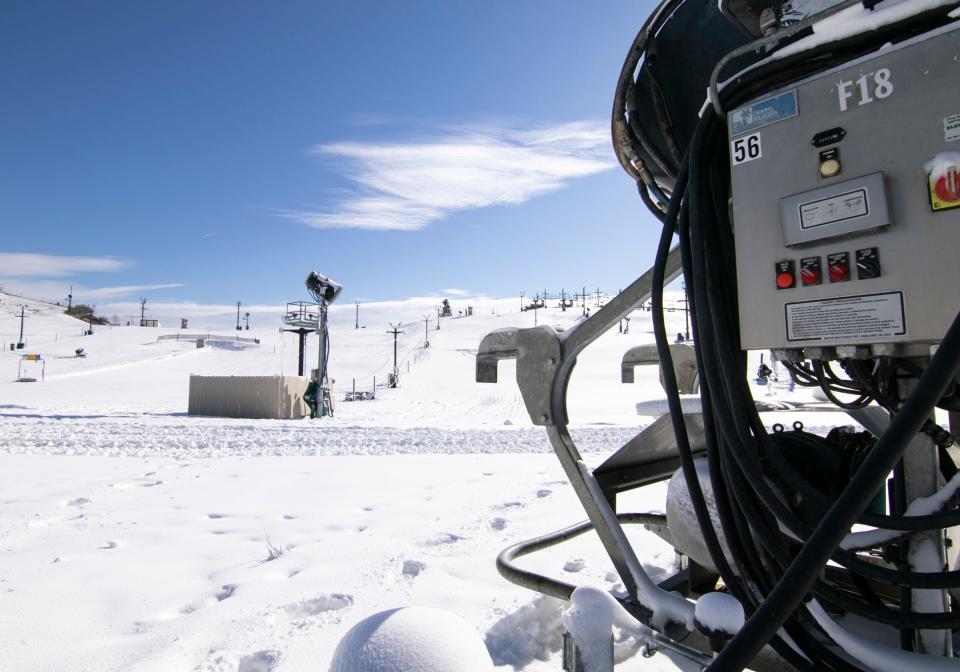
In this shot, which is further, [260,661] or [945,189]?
[260,661]

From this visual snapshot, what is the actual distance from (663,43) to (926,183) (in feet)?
4.04

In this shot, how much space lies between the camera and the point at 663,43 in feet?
7.13

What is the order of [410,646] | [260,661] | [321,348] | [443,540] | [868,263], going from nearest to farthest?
[410,646] < [868,263] < [260,661] < [443,540] < [321,348]

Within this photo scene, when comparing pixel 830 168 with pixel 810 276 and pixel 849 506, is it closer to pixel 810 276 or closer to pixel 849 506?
pixel 810 276

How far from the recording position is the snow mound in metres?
1.19

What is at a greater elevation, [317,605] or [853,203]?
[853,203]

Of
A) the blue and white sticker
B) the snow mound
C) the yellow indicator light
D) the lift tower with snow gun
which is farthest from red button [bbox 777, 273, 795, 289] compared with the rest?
the lift tower with snow gun

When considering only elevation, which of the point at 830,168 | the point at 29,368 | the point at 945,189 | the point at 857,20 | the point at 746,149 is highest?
the point at 29,368

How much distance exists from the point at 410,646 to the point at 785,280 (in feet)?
4.19

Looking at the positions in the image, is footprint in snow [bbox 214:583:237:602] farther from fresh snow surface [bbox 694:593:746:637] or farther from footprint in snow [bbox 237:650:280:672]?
fresh snow surface [bbox 694:593:746:637]

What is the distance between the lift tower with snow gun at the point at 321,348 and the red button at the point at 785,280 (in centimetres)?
1589

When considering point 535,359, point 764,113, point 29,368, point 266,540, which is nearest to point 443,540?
point 266,540

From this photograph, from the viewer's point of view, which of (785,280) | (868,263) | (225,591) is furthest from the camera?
(225,591)

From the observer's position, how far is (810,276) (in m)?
1.45
